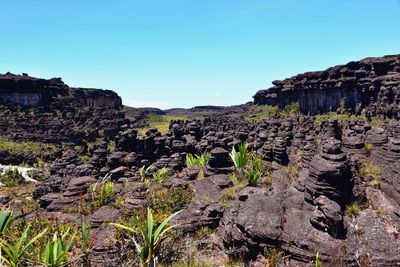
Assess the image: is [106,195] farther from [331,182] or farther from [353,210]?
[353,210]

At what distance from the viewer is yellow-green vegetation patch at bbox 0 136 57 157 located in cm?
5119

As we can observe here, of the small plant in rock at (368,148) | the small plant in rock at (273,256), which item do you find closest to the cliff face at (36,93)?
the small plant in rock at (368,148)

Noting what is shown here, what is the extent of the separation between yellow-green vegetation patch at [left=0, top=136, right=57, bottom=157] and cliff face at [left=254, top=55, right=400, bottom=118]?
5969 cm

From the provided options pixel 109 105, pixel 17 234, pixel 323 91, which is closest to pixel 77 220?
pixel 17 234

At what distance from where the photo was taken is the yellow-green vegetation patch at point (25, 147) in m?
51.2

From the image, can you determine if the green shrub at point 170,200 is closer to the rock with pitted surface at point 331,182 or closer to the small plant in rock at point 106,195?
the small plant in rock at point 106,195

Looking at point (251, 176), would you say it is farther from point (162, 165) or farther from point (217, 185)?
point (162, 165)

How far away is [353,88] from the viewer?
225 ft

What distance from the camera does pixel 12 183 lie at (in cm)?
3375

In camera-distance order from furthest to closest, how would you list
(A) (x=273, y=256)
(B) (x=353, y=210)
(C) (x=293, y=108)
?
(C) (x=293, y=108)
(B) (x=353, y=210)
(A) (x=273, y=256)

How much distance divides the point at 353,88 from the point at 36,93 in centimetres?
7717

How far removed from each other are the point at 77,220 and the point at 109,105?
10354 cm

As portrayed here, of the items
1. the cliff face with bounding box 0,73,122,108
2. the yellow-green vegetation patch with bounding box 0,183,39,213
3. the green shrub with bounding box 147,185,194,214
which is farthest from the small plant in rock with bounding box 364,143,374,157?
the cliff face with bounding box 0,73,122,108

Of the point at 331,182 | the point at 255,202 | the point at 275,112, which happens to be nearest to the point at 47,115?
the point at 275,112
